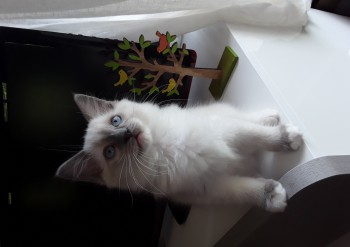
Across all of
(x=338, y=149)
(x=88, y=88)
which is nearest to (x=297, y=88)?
(x=338, y=149)

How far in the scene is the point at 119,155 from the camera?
87 cm

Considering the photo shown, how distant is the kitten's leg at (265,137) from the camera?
2.47 feet

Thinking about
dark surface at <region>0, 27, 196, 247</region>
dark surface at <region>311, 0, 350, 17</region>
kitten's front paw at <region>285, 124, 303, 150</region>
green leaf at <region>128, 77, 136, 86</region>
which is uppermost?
dark surface at <region>311, 0, 350, 17</region>

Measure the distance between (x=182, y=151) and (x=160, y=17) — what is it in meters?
0.42

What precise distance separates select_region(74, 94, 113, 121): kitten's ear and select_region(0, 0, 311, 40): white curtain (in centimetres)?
22

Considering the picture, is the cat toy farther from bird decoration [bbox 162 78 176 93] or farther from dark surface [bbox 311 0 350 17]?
dark surface [bbox 311 0 350 17]

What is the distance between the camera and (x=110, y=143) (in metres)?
0.88

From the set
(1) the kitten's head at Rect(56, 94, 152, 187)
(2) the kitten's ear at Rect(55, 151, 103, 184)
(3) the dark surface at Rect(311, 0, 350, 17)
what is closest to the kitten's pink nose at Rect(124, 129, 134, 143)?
(1) the kitten's head at Rect(56, 94, 152, 187)

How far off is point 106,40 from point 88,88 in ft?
0.59

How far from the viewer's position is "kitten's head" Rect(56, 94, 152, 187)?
0.86 metres

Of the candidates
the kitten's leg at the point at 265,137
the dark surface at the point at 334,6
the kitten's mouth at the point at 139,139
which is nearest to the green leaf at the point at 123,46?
the kitten's mouth at the point at 139,139

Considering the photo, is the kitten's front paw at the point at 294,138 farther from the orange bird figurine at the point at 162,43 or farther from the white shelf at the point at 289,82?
the orange bird figurine at the point at 162,43

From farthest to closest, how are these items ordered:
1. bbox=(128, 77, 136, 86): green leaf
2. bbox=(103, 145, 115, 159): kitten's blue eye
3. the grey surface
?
bbox=(128, 77, 136, 86): green leaf, bbox=(103, 145, 115, 159): kitten's blue eye, the grey surface

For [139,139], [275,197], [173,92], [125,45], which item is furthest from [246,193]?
[125,45]
